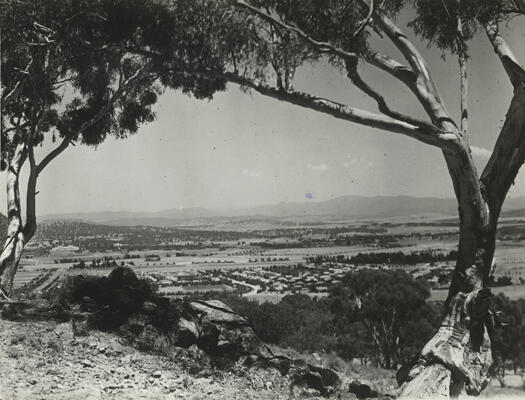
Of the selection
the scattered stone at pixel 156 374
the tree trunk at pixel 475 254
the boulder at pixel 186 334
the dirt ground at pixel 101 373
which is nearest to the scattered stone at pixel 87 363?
the dirt ground at pixel 101 373

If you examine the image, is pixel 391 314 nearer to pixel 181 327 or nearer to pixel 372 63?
pixel 181 327

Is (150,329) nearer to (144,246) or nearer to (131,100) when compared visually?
(131,100)

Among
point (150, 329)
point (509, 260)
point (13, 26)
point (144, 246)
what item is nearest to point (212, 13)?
point (13, 26)

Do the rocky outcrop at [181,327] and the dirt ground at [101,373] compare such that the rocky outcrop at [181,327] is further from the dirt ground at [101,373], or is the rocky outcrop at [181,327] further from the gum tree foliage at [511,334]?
the gum tree foliage at [511,334]

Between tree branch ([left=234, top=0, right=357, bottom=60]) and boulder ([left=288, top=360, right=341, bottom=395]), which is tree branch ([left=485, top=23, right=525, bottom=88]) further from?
boulder ([left=288, top=360, right=341, bottom=395])

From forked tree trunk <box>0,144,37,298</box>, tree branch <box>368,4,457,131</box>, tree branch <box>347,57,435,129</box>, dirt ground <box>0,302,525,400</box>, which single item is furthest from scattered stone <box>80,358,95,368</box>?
tree branch <box>368,4,457,131</box>

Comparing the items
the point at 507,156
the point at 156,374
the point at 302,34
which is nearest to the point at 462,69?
the point at 507,156

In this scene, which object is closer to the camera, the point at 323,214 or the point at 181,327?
the point at 181,327
